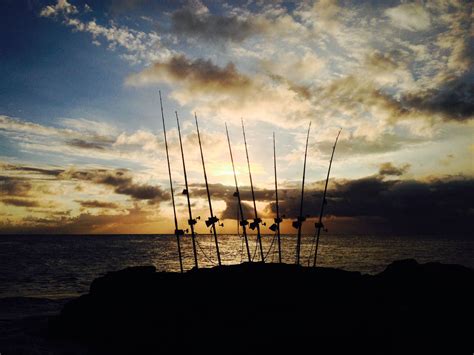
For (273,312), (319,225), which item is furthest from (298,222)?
(273,312)

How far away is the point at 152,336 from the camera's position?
431 inches

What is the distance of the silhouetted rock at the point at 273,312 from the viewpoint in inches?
381

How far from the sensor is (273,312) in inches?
413

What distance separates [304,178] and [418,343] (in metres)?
11.5

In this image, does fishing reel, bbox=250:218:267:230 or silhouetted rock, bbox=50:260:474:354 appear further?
fishing reel, bbox=250:218:267:230

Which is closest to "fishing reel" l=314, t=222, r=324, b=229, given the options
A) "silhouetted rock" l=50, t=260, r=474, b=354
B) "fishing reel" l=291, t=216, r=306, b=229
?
"fishing reel" l=291, t=216, r=306, b=229

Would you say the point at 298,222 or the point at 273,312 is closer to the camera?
the point at 273,312

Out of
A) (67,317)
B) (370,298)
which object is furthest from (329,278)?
(67,317)

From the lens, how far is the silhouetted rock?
31.8ft

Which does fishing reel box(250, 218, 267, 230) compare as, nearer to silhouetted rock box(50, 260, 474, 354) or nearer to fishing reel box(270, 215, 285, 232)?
fishing reel box(270, 215, 285, 232)

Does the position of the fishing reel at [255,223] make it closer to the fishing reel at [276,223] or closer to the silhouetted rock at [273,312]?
the fishing reel at [276,223]

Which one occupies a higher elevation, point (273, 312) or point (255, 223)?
point (255, 223)

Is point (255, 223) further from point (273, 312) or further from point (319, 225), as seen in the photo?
point (273, 312)

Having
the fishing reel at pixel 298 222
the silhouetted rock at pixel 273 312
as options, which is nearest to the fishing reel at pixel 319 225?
the fishing reel at pixel 298 222
